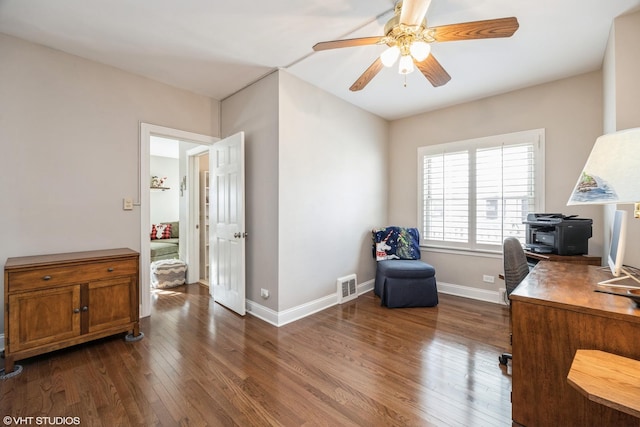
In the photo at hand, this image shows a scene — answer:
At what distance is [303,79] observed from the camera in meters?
3.14

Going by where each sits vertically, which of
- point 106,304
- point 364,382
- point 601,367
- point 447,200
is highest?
point 447,200

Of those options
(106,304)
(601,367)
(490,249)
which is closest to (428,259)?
(490,249)

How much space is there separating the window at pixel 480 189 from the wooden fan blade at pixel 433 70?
6.26ft

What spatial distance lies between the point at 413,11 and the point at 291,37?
1184mm

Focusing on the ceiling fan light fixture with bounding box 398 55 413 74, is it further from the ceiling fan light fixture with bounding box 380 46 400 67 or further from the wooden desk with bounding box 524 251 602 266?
the wooden desk with bounding box 524 251 602 266

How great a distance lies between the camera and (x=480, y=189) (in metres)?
3.68

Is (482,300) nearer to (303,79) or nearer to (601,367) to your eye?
(601,367)

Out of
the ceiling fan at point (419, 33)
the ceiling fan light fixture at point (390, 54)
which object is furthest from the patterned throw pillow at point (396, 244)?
the ceiling fan light fixture at point (390, 54)

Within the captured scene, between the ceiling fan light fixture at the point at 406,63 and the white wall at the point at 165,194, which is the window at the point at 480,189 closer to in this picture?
the ceiling fan light fixture at the point at 406,63

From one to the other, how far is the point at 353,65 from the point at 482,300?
3.28 metres

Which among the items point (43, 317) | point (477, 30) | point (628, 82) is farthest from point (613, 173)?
point (43, 317)

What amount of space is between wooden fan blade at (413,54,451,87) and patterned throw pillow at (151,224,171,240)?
18.5 ft

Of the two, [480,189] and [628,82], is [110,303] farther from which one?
[628,82]

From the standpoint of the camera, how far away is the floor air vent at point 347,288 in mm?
3557
